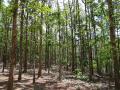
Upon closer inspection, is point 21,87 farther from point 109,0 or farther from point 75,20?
point 75,20

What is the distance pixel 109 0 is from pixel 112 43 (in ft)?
10.5

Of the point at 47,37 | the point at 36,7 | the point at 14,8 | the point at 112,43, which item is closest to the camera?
the point at 36,7

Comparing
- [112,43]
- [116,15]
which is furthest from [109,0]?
[112,43]

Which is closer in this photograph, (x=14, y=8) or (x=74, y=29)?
(x=14, y=8)

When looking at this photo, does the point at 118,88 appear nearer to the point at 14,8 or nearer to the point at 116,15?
the point at 116,15

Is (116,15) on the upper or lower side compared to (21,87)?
upper

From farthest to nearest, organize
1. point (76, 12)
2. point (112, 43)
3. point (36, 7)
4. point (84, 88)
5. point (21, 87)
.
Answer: point (76, 12), point (84, 88), point (21, 87), point (112, 43), point (36, 7)

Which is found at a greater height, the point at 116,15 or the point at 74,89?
the point at 116,15

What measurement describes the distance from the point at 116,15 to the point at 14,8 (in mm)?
7805

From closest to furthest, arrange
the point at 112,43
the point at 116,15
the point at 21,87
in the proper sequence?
the point at 112,43 < the point at 116,15 < the point at 21,87

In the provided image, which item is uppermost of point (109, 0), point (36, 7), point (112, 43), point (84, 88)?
point (109, 0)

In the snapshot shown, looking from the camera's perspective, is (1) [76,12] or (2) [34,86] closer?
(2) [34,86]

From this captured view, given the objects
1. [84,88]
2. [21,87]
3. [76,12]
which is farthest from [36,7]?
[76,12]

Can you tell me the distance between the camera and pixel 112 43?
15.8 m
